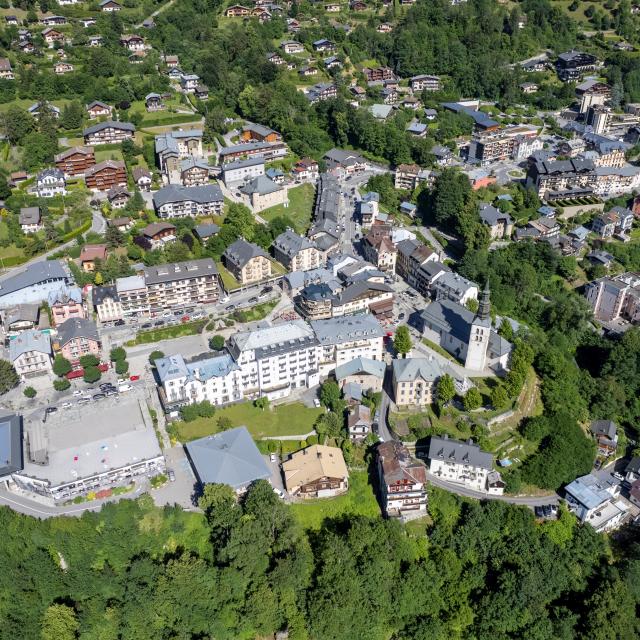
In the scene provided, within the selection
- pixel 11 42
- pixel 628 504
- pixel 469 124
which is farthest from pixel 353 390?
pixel 11 42

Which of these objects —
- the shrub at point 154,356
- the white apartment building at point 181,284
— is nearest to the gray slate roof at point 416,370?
the shrub at point 154,356

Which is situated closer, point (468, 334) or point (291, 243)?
point (468, 334)

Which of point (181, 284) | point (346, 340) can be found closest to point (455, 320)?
point (346, 340)

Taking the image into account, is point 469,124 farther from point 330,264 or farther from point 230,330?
point 230,330

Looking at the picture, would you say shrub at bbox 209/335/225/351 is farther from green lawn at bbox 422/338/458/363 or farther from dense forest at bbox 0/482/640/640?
green lawn at bbox 422/338/458/363

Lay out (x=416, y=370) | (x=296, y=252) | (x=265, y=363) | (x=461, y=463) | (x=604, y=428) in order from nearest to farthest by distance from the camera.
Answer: (x=461, y=463) < (x=416, y=370) < (x=265, y=363) < (x=604, y=428) < (x=296, y=252)

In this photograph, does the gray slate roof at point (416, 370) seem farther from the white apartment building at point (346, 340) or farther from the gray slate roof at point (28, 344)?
the gray slate roof at point (28, 344)

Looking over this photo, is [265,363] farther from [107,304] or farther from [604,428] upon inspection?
[604,428]
